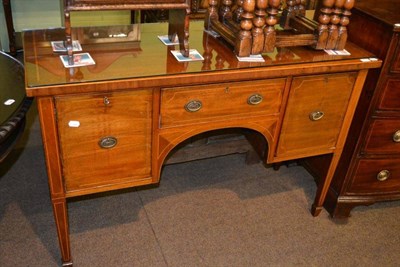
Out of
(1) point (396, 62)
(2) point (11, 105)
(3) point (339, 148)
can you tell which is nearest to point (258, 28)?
(1) point (396, 62)

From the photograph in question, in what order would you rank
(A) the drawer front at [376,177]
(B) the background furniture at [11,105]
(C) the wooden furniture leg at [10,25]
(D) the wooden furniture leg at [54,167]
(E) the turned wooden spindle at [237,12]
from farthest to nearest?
(C) the wooden furniture leg at [10,25] → (A) the drawer front at [376,177] → (E) the turned wooden spindle at [237,12] → (B) the background furniture at [11,105] → (D) the wooden furniture leg at [54,167]

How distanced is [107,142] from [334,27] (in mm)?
1112

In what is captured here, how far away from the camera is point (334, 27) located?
6.37 ft

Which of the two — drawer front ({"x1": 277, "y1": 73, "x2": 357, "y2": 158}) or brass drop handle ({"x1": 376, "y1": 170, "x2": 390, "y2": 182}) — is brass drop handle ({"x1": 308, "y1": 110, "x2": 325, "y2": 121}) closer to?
drawer front ({"x1": 277, "y1": 73, "x2": 357, "y2": 158})

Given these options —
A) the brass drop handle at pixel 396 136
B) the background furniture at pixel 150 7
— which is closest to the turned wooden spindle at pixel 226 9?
the background furniture at pixel 150 7

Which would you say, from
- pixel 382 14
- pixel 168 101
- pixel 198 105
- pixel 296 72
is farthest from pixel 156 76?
pixel 382 14

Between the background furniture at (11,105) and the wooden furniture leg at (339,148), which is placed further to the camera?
the wooden furniture leg at (339,148)

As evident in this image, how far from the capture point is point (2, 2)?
3727 mm

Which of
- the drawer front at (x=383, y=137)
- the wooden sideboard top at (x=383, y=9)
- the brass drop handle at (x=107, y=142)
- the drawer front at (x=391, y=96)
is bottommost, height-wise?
the drawer front at (x=383, y=137)

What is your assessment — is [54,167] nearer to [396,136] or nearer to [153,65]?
[153,65]

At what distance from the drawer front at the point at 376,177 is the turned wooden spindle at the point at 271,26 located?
0.87m

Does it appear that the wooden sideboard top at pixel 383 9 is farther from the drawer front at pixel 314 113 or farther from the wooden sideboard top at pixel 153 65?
the drawer front at pixel 314 113

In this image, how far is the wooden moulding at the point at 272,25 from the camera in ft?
5.88

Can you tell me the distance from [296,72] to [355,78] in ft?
1.13
